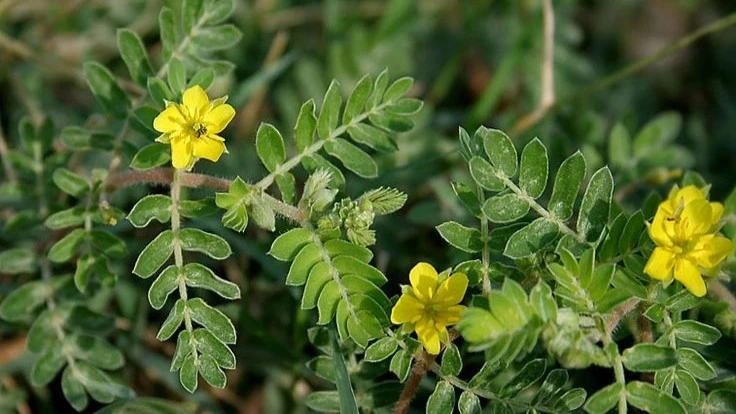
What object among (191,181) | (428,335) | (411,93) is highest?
(191,181)

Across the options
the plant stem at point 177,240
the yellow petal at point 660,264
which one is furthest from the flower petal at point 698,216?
the plant stem at point 177,240

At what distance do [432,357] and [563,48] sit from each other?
2058 mm

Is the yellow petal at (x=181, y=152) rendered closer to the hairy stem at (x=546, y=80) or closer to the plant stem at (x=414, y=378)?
the plant stem at (x=414, y=378)

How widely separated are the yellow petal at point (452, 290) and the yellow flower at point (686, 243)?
0.42 m

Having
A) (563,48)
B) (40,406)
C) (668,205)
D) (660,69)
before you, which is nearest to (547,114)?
(563,48)

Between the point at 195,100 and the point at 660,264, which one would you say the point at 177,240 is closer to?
the point at 195,100

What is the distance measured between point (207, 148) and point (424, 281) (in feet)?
2.02

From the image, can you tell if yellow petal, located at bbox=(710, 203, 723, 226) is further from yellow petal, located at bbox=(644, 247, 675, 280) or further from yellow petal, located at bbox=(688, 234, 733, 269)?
yellow petal, located at bbox=(644, 247, 675, 280)

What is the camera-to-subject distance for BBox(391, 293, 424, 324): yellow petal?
83.4 inches

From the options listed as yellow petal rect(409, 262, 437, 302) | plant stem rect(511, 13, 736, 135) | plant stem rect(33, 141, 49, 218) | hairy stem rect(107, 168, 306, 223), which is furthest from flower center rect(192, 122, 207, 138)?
plant stem rect(511, 13, 736, 135)

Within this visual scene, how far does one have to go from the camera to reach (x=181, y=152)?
7.20 feet

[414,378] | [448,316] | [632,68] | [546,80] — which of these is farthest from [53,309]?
[632,68]

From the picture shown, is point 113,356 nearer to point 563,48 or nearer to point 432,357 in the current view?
point 432,357

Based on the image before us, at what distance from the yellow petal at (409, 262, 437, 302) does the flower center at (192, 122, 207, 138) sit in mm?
610
